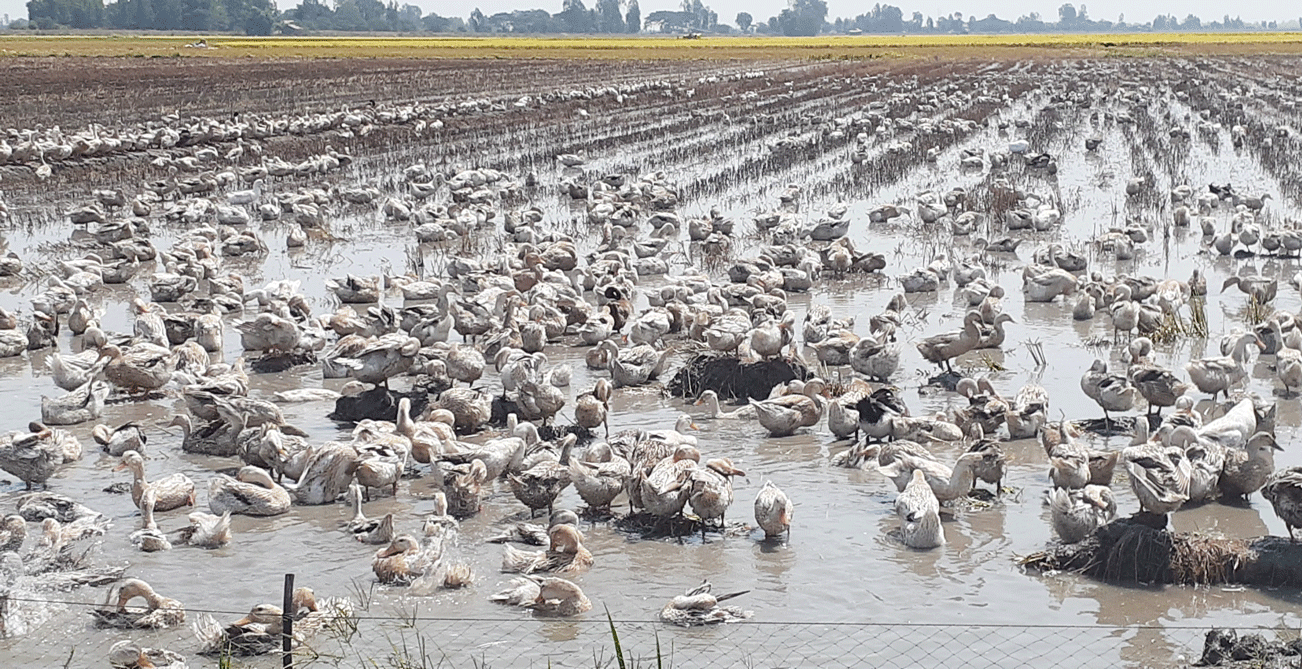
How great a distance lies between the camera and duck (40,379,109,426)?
9.53 metres

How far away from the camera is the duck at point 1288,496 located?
22.2 feet

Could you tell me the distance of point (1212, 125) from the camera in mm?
30625

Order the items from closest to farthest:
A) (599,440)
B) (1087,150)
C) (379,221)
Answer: (599,440) < (379,221) < (1087,150)

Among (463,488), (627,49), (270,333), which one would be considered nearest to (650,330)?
(270,333)

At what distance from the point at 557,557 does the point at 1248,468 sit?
157 inches

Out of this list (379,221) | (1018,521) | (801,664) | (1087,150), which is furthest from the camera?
(1087,150)

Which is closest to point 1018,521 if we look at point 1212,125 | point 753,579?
point 753,579

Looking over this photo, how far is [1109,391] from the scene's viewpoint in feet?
30.3

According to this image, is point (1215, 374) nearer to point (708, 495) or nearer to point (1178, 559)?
point (1178, 559)

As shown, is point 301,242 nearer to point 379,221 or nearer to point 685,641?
point 379,221

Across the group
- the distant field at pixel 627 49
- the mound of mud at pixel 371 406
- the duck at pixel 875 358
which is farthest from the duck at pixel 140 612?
the distant field at pixel 627 49

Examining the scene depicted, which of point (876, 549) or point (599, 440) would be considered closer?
point (876, 549)

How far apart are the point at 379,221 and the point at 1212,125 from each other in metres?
20.5

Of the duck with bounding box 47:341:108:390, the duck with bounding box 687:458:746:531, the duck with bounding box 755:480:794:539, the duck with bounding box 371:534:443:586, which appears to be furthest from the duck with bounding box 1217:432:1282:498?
the duck with bounding box 47:341:108:390
